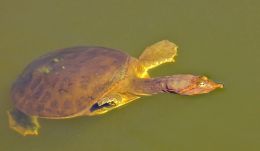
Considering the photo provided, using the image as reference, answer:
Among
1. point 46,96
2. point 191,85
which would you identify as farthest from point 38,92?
point 191,85

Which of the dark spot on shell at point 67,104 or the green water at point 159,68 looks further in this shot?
the dark spot on shell at point 67,104

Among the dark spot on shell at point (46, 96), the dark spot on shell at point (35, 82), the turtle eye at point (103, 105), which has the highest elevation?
the dark spot on shell at point (35, 82)

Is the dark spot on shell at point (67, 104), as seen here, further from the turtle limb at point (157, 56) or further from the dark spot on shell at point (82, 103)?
the turtle limb at point (157, 56)

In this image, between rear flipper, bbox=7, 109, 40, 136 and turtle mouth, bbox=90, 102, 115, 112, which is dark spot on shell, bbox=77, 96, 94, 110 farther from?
rear flipper, bbox=7, 109, 40, 136

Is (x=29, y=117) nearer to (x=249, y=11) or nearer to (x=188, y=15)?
(x=188, y=15)

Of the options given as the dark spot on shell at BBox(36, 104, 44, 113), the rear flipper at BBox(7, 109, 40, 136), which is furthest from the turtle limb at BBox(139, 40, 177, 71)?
the rear flipper at BBox(7, 109, 40, 136)

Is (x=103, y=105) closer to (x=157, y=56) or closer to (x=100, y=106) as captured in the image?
(x=100, y=106)

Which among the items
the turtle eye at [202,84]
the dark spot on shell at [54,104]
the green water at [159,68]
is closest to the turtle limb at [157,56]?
the green water at [159,68]
